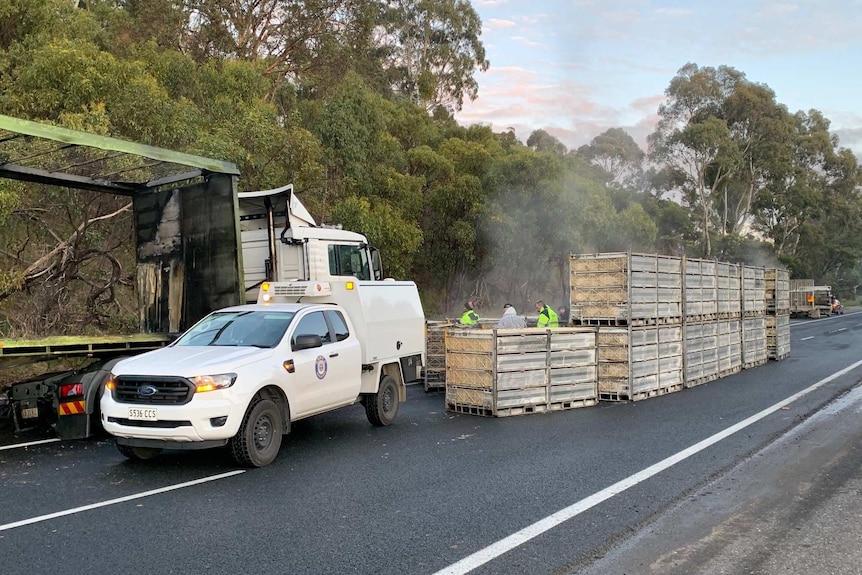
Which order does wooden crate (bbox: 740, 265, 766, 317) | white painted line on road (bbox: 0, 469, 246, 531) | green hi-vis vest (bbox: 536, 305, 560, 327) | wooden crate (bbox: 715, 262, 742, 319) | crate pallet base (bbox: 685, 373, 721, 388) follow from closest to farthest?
white painted line on road (bbox: 0, 469, 246, 531) < green hi-vis vest (bbox: 536, 305, 560, 327) < crate pallet base (bbox: 685, 373, 721, 388) < wooden crate (bbox: 715, 262, 742, 319) < wooden crate (bbox: 740, 265, 766, 317)

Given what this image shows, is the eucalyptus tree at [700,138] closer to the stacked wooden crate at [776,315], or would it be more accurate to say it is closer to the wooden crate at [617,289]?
the stacked wooden crate at [776,315]

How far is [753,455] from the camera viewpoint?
8219 millimetres

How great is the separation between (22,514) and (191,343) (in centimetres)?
286

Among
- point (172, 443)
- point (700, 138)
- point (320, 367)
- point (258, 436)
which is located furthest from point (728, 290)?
point (700, 138)

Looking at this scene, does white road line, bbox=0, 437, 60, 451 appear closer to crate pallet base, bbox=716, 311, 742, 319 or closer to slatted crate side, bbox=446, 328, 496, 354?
slatted crate side, bbox=446, 328, 496, 354

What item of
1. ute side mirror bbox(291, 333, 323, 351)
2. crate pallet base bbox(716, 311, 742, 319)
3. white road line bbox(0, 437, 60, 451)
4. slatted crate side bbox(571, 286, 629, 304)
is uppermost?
slatted crate side bbox(571, 286, 629, 304)

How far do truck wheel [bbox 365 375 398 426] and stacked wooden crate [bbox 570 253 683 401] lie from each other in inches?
162

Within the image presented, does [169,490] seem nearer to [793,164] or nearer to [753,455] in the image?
[753,455]

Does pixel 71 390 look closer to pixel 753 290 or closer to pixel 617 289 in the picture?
pixel 617 289

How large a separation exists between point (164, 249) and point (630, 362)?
27.0ft

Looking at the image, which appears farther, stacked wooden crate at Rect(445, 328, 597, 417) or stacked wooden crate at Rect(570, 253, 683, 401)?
stacked wooden crate at Rect(570, 253, 683, 401)

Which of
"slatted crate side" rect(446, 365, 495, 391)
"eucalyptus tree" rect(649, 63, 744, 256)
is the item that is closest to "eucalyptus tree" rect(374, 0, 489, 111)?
"eucalyptus tree" rect(649, 63, 744, 256)

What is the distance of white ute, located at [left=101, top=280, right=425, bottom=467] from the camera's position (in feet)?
23.9

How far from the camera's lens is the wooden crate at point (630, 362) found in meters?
12.5
